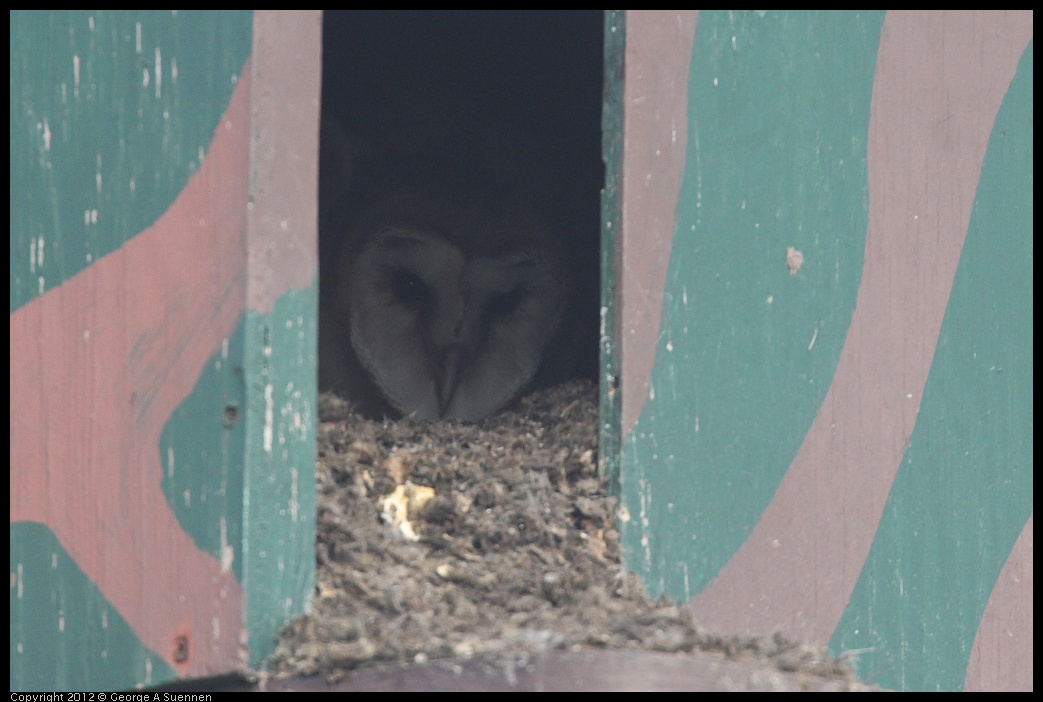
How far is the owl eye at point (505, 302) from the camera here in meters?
3.69

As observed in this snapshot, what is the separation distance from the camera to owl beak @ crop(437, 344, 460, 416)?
3.51m

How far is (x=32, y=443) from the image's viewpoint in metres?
2.59

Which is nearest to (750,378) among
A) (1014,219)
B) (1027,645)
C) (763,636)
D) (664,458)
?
(664,458)

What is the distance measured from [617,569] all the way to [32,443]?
93 cm

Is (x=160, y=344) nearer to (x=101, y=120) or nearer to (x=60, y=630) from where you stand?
(x=101, y=120)

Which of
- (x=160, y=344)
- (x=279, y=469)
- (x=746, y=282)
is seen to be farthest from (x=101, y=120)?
(x=746, y=282)

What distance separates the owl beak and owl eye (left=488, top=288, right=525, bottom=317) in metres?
0.15

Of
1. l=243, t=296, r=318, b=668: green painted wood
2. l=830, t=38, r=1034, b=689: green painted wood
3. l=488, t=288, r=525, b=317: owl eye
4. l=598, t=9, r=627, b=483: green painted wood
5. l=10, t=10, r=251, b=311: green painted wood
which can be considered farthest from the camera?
l=488, t=288, r=525, b=317: owl eye

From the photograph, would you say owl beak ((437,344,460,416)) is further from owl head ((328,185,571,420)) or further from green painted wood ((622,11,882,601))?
green painted wood ((622,11,882,601))

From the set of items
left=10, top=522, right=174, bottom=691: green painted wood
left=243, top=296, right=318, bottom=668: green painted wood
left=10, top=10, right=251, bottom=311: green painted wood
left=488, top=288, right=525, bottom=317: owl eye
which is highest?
left=10, top=10, right=251, bottom=311: green painted wood

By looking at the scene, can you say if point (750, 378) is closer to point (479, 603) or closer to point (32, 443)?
point (479, 603)

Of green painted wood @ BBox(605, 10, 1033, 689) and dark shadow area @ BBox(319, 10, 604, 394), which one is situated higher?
dark shadow area @ BBox(319, 10, 604, 394)

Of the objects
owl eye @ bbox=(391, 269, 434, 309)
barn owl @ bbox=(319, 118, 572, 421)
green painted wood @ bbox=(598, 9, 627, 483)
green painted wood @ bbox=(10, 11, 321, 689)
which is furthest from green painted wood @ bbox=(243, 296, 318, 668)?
owl eye @ bbox=(391, 269, 434, 309)

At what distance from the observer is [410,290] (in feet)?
12.2
